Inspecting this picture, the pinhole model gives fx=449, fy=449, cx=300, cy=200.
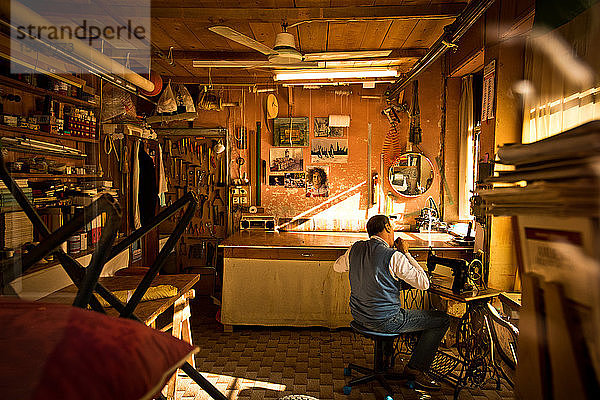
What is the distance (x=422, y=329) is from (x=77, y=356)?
11.5 feet

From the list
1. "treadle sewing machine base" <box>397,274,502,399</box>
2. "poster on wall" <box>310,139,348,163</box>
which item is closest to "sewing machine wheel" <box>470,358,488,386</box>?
"treadle sewing machine base" <box>397,274,502,399</box>

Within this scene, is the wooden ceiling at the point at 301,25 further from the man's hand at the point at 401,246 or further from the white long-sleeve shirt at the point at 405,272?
the white long-sleeve shirt at the point at 405,272

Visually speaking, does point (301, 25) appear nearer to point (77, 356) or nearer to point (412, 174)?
point (412, 174)

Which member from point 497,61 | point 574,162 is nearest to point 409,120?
point 497,61

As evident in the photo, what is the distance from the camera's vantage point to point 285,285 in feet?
17.1

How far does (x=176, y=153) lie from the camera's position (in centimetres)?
710

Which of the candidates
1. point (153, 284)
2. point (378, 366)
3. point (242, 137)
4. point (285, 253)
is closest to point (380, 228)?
point (378, 366)

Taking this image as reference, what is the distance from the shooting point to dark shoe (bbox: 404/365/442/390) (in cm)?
379

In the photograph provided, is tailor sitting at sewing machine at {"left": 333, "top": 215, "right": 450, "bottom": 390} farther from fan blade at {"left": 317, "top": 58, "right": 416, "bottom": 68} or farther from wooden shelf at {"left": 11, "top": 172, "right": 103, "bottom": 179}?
wooden shelf at {"left": 11, "top": 172, "right": 103, "bottom": 179}

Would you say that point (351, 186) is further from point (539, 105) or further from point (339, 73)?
point (539, 105)

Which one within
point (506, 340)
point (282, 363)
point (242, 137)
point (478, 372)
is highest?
point (242, 137)

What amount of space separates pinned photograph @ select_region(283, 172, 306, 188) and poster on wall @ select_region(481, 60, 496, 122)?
3072 mm

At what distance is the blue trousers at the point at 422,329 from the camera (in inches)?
146

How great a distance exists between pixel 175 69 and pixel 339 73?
261 cm
